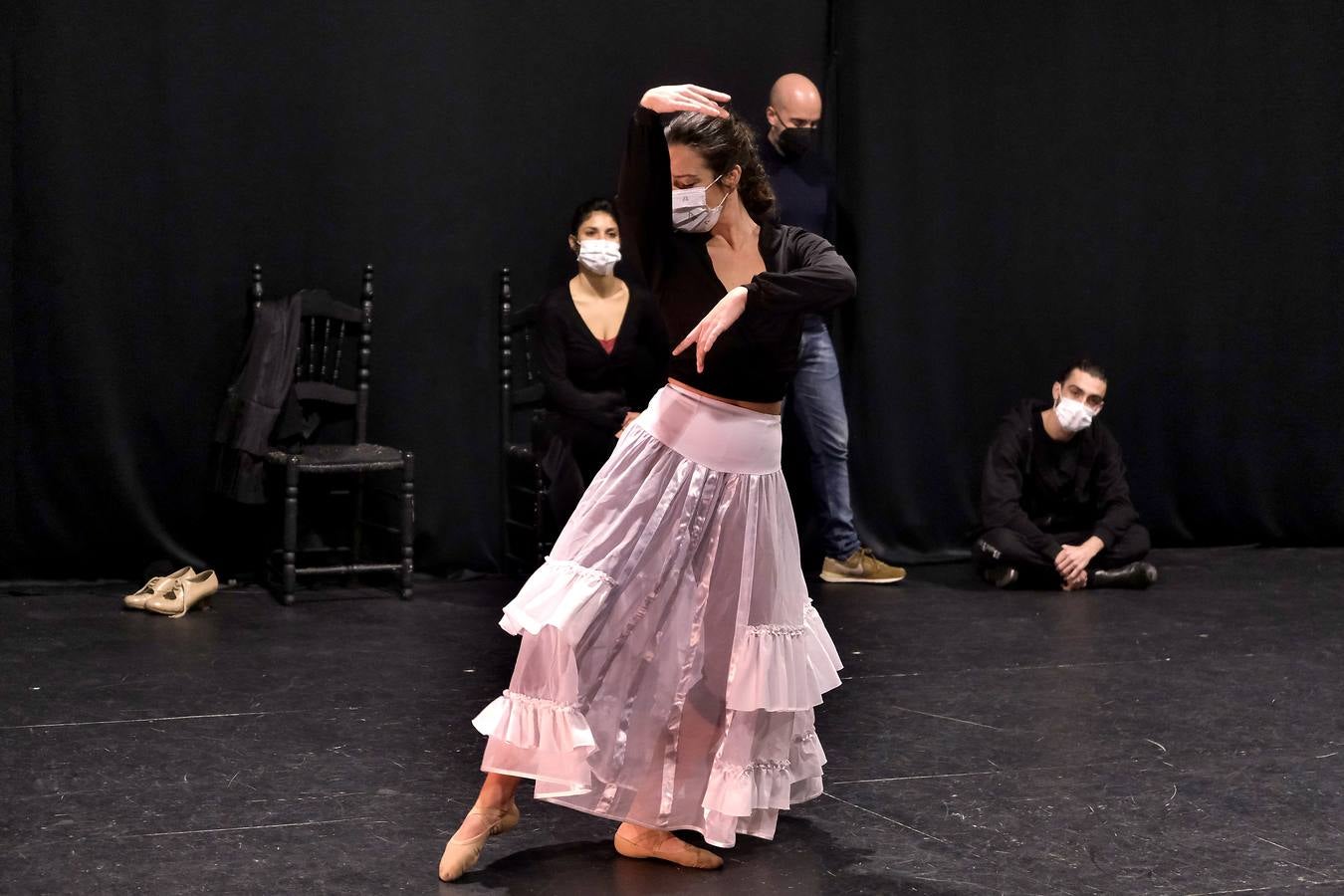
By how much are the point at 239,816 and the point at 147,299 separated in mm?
Answer: 2680

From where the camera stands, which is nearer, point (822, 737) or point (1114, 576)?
point (822, 737)

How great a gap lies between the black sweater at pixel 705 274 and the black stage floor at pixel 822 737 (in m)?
0.84

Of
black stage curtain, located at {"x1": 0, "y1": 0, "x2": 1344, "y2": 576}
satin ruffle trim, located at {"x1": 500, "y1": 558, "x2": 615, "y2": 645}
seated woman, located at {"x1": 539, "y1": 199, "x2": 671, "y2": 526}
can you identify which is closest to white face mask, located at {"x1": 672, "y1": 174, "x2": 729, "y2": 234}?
satin ruffle trim, located at {"x1": 500, "y1": 558, "x2": 615, "y2": 645}

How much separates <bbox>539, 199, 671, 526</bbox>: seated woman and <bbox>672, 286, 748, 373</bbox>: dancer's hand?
8.24ft

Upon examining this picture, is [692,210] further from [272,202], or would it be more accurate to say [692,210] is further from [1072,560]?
[1072,560]

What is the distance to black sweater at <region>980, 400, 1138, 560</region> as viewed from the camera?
551 centimetres

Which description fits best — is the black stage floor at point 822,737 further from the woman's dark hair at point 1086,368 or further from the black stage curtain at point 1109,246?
the black stage curtain at point 1109,246

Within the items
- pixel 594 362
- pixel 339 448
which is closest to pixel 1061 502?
pixel 594 362

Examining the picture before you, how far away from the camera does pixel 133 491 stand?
514 centimetres

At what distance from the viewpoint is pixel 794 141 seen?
211 inches

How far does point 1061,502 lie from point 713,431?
3.30 m

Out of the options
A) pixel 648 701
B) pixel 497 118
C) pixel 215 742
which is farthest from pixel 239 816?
pixel 497 118

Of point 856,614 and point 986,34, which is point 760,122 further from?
point 856,614

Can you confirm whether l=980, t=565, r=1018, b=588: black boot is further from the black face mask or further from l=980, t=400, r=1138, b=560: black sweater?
the black face mask
